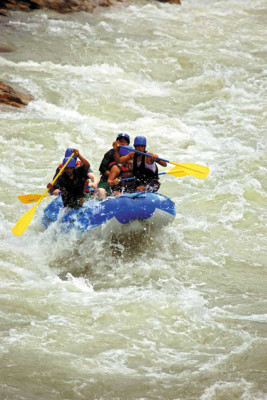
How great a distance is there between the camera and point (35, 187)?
873 centimetres

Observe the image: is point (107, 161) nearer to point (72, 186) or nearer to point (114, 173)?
point (114, 173)

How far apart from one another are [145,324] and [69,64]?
10.3 m

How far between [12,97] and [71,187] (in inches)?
204

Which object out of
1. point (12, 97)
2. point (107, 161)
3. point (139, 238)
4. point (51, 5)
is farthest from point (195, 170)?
point (51, 5)

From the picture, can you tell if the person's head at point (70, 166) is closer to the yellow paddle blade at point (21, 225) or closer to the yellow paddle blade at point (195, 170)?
the yellow paddle blade at point (21, 225)

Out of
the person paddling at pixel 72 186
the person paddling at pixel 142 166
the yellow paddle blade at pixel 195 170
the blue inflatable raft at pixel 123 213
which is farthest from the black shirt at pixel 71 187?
the yellow paddle blade at pixel 195 170

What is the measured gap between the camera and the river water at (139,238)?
427cm

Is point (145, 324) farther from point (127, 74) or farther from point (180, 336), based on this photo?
point (127, 74)

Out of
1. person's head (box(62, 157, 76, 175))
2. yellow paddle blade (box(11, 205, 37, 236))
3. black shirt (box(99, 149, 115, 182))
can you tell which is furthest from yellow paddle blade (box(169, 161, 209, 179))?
yellow paddle blade (box(11, 205, 37, 236))

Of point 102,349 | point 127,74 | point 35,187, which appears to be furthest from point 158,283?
point 127,74

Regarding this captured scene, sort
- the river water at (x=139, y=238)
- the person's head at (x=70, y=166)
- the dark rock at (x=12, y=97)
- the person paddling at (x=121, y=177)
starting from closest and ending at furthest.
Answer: the river water at (x=139, y=238), the person's head at (x=70, y=166), the person paddling at (x=121, y=177), the dark rock at (x=12, y=97)

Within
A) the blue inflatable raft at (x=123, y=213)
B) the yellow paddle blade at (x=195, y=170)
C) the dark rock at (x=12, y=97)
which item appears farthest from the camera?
the dark rock at (x=12, y=97)

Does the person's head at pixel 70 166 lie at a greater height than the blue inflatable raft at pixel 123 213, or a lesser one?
greater

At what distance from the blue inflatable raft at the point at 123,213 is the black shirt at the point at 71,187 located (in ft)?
0.40
